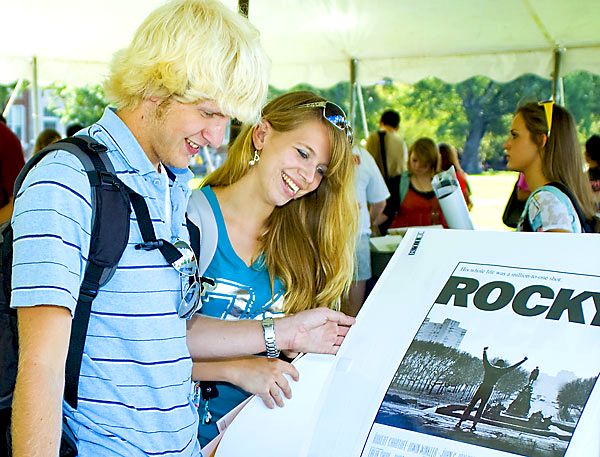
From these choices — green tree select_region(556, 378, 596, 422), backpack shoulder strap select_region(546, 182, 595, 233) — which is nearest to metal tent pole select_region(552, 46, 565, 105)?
backpack shoulder strap select_region(546, 182, 595, 233)

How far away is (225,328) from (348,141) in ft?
1.87

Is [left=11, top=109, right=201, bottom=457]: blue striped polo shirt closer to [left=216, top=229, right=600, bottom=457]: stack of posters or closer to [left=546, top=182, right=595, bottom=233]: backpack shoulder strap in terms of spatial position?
[left=216, top=229, right=600, bottom=457]: stack of posters

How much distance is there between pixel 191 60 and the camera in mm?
904

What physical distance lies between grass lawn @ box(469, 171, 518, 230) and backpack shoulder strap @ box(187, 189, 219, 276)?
294 inches

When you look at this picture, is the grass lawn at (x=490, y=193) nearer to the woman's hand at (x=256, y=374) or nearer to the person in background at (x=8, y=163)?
the person in background at (x=8, y=163)

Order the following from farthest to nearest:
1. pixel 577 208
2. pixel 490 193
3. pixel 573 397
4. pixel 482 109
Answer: pixel 490 193
pixel 482 109
pixel 577 208
pixel 573 397

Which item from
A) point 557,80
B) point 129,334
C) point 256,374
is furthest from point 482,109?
point 129,334

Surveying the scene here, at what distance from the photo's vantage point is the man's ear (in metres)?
1.58

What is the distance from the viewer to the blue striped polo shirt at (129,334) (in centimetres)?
81

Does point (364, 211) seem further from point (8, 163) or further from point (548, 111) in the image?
point (8, 163)

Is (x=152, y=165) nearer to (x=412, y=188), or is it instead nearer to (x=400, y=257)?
(x=400, y=257)

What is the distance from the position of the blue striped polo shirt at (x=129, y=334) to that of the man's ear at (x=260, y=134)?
23.9 inches

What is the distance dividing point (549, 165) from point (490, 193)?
24.2ft

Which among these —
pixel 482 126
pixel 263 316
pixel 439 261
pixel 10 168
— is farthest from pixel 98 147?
pixel 482 126
